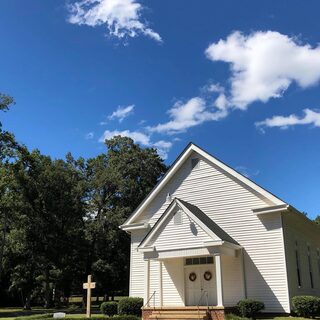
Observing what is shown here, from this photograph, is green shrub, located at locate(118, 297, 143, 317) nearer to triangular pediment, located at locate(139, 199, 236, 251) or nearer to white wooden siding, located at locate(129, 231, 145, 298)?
white wooden siding, located at locate(129, 231, 145, 298)

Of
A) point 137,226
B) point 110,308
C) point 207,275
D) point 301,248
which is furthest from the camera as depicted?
point 137,226

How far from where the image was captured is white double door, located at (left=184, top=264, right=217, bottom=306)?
22656 mm

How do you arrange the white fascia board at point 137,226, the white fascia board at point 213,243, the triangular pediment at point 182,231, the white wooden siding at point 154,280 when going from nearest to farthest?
1. the white fascia board at point 213,243
2. the triangular pediment at point 182,231
3. the white wooden siding at point 154,280
4. the white fascia board at point 137,226

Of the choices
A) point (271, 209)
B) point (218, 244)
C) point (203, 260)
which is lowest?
point (203, 260)

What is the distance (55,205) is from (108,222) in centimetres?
607

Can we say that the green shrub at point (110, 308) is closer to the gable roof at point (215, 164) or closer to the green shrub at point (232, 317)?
the gable roof at point (215, 164)

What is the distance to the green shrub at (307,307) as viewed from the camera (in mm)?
19766

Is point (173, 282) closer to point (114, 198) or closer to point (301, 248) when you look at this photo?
point (301, 248)

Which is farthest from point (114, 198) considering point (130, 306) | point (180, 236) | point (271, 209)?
point (271, 209)

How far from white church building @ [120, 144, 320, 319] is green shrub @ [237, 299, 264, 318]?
1.20 meters

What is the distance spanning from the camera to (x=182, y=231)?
21781mm

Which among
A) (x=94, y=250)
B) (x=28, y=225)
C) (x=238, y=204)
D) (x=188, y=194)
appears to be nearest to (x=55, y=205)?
(x=28, y=225)

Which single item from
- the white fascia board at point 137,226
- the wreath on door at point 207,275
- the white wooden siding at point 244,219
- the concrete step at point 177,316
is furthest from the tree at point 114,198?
the concrete step at point 177,316

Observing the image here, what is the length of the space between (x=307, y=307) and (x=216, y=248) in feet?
16.2
